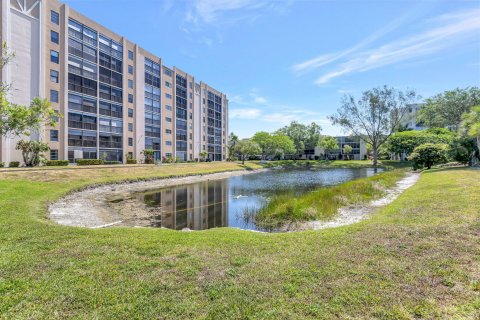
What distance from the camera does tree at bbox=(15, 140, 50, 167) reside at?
2997 centimetres

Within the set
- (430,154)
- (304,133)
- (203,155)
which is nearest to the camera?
(430,154)

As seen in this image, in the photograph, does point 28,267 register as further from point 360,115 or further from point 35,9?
point 360,115

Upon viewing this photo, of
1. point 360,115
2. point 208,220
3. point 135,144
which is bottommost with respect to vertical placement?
point 208,220

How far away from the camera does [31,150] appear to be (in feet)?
99.5

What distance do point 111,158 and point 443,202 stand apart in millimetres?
46899

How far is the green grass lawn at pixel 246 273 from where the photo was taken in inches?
144

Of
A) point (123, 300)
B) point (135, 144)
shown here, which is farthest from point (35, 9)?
point (123, 300)

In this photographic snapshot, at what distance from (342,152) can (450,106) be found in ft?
173

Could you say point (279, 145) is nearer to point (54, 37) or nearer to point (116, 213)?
point (54, 37)

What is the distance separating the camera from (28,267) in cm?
509

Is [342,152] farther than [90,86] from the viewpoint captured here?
Yes

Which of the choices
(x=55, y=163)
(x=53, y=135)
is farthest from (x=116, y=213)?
(x=53, y=135)

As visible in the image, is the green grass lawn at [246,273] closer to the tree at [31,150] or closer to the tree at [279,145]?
the tree at [31,150]

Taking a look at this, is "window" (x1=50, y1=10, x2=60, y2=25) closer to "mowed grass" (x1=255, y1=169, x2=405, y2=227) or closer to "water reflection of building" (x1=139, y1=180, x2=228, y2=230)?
"water reflection of building" (x1=139, y1=180, x2=228, y2=230)
